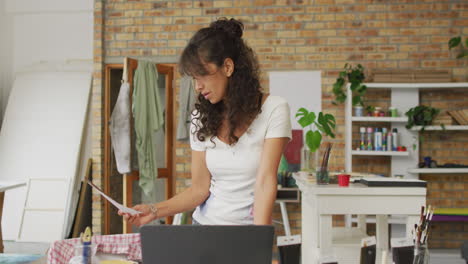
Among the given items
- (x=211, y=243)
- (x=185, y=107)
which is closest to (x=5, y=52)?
(x=185, y=107)

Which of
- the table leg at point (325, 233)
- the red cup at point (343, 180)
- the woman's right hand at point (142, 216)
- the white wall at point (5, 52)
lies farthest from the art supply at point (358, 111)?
the white wall at point (5, 52)

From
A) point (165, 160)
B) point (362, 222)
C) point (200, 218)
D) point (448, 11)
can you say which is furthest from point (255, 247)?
point (448, 11)

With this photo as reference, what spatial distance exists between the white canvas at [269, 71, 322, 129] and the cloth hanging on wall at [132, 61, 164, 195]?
4.32 feet

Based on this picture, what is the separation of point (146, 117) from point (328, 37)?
2111 mm

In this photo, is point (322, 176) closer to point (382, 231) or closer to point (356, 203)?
point (356, 203)

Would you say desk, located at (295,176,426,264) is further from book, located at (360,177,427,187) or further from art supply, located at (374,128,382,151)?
art supply, located at (374,128,382,151)

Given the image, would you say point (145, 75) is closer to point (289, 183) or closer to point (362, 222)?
point (289, 183)

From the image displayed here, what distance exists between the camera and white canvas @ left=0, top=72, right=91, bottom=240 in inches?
222

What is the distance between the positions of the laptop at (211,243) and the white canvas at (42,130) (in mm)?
4626

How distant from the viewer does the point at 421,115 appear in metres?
5.12

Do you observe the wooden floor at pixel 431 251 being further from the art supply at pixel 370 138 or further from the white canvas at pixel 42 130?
the art supply at pixel 370 138

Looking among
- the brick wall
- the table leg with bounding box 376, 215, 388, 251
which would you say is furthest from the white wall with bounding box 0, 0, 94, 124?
the table leg with bounding box 376, 215, 388, 251

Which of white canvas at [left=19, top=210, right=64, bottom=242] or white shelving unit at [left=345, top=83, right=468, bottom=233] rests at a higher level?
white shelving unit at [left=345, top=83, right=468, bottom=233]

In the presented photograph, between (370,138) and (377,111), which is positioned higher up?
(377,111)
